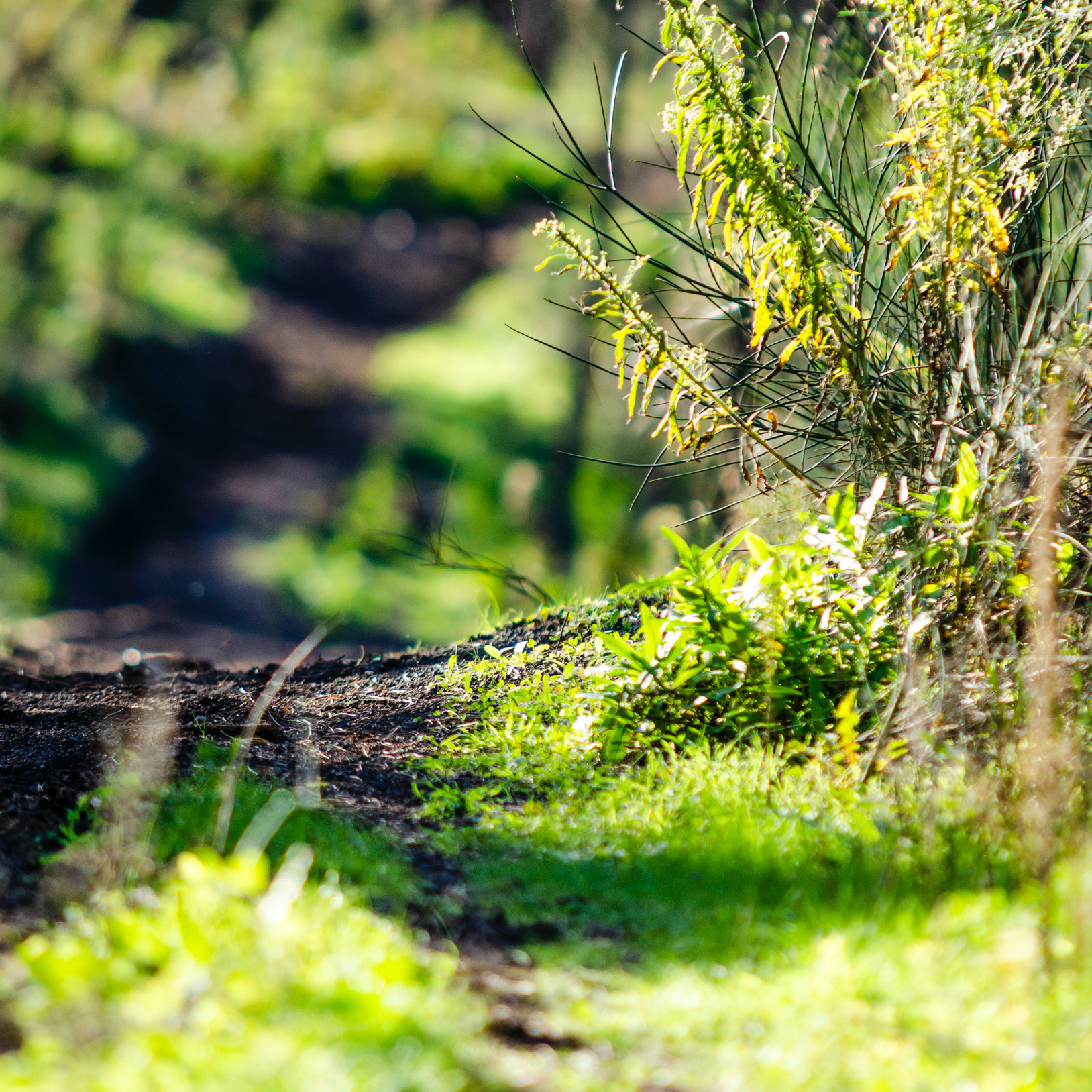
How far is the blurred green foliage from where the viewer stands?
10.1m

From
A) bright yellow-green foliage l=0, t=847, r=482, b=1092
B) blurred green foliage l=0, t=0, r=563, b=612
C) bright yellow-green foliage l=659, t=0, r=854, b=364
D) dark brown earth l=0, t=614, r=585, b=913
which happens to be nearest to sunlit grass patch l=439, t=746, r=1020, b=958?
dark brown earth l=0, t=614, r=585, b=913

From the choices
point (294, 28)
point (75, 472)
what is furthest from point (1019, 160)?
point (294, 28)

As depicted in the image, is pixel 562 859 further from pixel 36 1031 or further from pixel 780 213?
pixel 780 213

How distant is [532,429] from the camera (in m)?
11.6

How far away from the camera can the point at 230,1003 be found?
1546 mm

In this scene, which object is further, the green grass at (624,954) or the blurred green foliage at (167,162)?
the blurred green foliage at (167,162)

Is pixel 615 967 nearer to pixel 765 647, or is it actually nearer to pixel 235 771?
pixel 235 771

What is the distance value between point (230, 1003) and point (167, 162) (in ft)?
49.6

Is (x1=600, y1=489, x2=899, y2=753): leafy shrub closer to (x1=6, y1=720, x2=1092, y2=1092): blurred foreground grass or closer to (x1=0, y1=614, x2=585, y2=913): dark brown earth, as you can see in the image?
(x1=6, y1=720, x2=1092, y2=1092): blurred foreground grass

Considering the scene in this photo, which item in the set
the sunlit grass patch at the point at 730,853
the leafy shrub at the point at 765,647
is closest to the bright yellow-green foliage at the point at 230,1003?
the sunlit grass patch at the point at 730,853

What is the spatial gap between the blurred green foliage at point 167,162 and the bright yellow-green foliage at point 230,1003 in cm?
815

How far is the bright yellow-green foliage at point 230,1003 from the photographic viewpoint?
4.69 ft

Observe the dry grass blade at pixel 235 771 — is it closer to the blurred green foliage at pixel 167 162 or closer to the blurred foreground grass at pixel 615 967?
the blurred foreground grass at pixel 615 967

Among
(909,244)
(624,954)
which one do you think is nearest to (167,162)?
(909,244)
